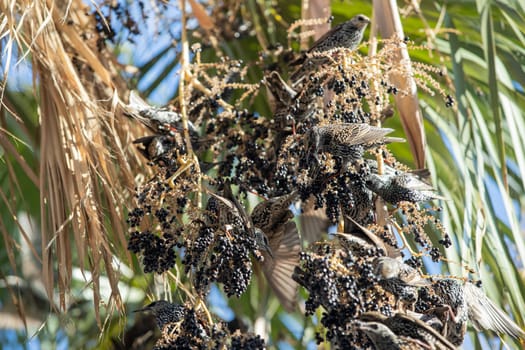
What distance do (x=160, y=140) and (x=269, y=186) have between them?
224 mm

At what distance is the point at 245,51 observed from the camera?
8.09ft

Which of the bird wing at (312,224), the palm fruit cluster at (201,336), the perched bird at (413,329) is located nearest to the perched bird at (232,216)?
the palm fruit cluster at (201,336)

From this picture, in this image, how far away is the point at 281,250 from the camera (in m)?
1.43

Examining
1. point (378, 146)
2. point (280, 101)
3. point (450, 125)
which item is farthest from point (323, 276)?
point (450, 125)

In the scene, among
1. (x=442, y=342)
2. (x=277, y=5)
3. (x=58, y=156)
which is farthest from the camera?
(x=277, y=5)

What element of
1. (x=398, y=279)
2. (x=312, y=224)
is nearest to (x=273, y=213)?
(x=398, y=279)

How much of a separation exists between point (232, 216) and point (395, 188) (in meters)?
0.25

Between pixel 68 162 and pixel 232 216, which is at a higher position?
pixel 68 162

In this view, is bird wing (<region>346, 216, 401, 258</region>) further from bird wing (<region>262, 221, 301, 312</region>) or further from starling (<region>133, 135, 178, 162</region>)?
starling (<region>133, 135, 178, 162</region>)

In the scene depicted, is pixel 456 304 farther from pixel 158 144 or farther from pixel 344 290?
pixel 158 144

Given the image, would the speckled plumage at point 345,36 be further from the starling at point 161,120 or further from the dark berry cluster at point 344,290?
the dark berry cluster at point 344,290

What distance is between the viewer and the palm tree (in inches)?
60.6

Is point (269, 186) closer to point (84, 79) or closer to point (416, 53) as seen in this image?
point (84, 79)

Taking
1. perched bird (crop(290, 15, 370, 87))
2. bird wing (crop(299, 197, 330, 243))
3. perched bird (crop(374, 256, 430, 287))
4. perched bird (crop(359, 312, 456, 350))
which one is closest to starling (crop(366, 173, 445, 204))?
perched bird (crop(374, 256, 430, 287))
